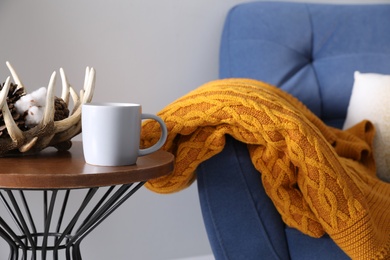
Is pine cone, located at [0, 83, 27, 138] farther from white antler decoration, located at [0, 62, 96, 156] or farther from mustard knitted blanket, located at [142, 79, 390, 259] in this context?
mustard knitted blanket, located at [142, 79, 390, 259]

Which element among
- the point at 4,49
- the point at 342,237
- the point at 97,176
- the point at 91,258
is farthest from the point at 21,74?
the point at 342,237

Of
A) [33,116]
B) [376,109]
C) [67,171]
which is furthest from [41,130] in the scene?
[376,109]

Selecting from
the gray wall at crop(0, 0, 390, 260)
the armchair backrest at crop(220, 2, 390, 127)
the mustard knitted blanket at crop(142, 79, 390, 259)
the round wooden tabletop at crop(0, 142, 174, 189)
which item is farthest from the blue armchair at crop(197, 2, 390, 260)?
the round wooden tabletop at crop(0, 142, 174, 189)

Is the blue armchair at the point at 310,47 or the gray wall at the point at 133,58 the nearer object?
the gray wall at the point at 133,58

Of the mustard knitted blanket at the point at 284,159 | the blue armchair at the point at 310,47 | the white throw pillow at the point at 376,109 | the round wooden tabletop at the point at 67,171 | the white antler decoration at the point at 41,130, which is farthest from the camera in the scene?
the blue armchair at the point at 310,47

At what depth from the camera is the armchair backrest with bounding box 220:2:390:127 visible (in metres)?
1.74

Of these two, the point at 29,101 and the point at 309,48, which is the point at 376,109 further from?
the point at 29,101

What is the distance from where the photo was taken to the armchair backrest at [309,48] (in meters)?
1.74

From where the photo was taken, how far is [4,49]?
60.9 inches

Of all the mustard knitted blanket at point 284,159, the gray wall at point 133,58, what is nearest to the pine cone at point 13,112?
the mustard knitted blanket at point 284,159

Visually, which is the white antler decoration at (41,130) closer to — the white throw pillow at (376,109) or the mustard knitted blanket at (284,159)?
the mustard knitted blanket at (284,159)

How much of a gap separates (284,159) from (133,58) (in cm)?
75

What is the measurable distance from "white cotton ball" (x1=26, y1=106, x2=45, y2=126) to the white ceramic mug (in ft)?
0.28

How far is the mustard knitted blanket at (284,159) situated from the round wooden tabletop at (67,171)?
0.39 feet
